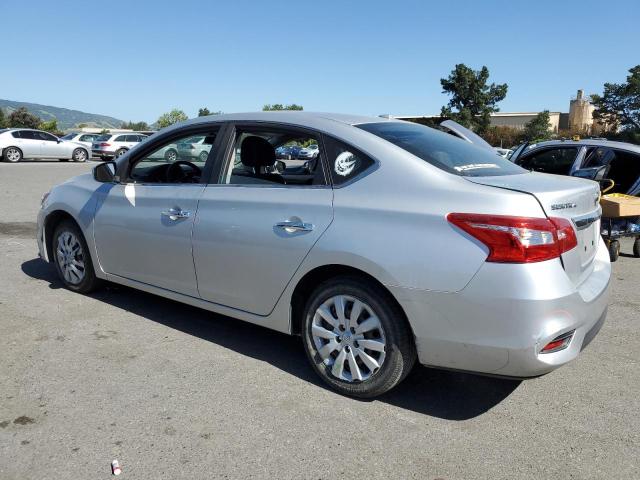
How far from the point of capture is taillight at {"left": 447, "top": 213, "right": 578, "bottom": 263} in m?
2.69

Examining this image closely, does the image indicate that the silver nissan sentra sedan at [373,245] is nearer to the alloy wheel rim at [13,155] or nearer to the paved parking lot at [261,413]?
the paved parking lot at [261,413]

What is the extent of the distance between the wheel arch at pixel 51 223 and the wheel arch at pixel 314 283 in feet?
8.62

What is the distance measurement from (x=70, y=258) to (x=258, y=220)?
2488mm

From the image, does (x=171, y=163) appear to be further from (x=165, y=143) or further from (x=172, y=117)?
(x=172, y=117)

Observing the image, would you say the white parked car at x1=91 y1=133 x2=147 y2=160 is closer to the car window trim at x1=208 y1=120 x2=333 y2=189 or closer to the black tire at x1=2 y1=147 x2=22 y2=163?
the black tire at x1=2 y1=147 x2=22 y2=163

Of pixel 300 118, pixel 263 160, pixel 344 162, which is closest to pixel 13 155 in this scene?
pixel 263 160

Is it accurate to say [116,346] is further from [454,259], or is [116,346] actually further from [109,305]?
[454,259]

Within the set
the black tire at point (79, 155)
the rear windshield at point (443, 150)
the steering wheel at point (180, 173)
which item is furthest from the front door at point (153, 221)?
the black tire at point (79, 155)

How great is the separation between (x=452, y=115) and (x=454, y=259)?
65.2 m

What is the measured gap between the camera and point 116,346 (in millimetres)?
4027

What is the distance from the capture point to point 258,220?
3.56 metres

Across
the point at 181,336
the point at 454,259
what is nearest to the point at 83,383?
the point at 181,336

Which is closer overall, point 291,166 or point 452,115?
point 291,166

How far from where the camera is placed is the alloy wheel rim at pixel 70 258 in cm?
502
